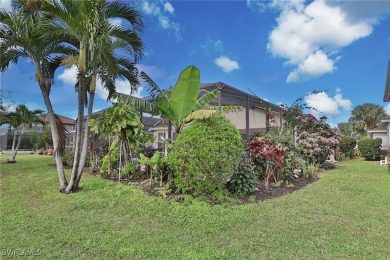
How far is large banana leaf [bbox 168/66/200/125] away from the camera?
7.11 m

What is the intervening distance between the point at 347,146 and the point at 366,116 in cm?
2334

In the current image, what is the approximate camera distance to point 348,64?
1217cm

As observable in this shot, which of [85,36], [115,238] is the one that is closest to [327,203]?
[115,238]

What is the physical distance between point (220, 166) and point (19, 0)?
21.0ft

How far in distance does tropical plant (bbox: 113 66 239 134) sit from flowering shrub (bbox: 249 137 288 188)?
157cm

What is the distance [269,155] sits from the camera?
25.3ft

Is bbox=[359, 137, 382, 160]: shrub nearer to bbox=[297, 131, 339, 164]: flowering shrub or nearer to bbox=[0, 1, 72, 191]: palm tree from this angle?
bbox=[297, 131, 339, 164]: flowering shrub

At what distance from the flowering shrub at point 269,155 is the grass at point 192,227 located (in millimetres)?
1509

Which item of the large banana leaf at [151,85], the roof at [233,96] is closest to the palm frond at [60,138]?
the large banana leaf at [151,85]

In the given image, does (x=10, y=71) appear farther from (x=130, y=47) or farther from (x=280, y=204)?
(x=280, y=204)

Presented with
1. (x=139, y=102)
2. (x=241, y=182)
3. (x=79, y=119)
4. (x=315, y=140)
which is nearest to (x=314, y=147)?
(x=315, y=140)

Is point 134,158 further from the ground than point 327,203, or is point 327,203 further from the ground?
point 134,158

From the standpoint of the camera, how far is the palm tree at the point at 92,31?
5.64 meters

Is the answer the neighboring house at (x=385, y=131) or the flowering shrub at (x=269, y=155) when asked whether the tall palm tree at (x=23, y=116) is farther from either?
the neighboring house at (x=385, y=131)
